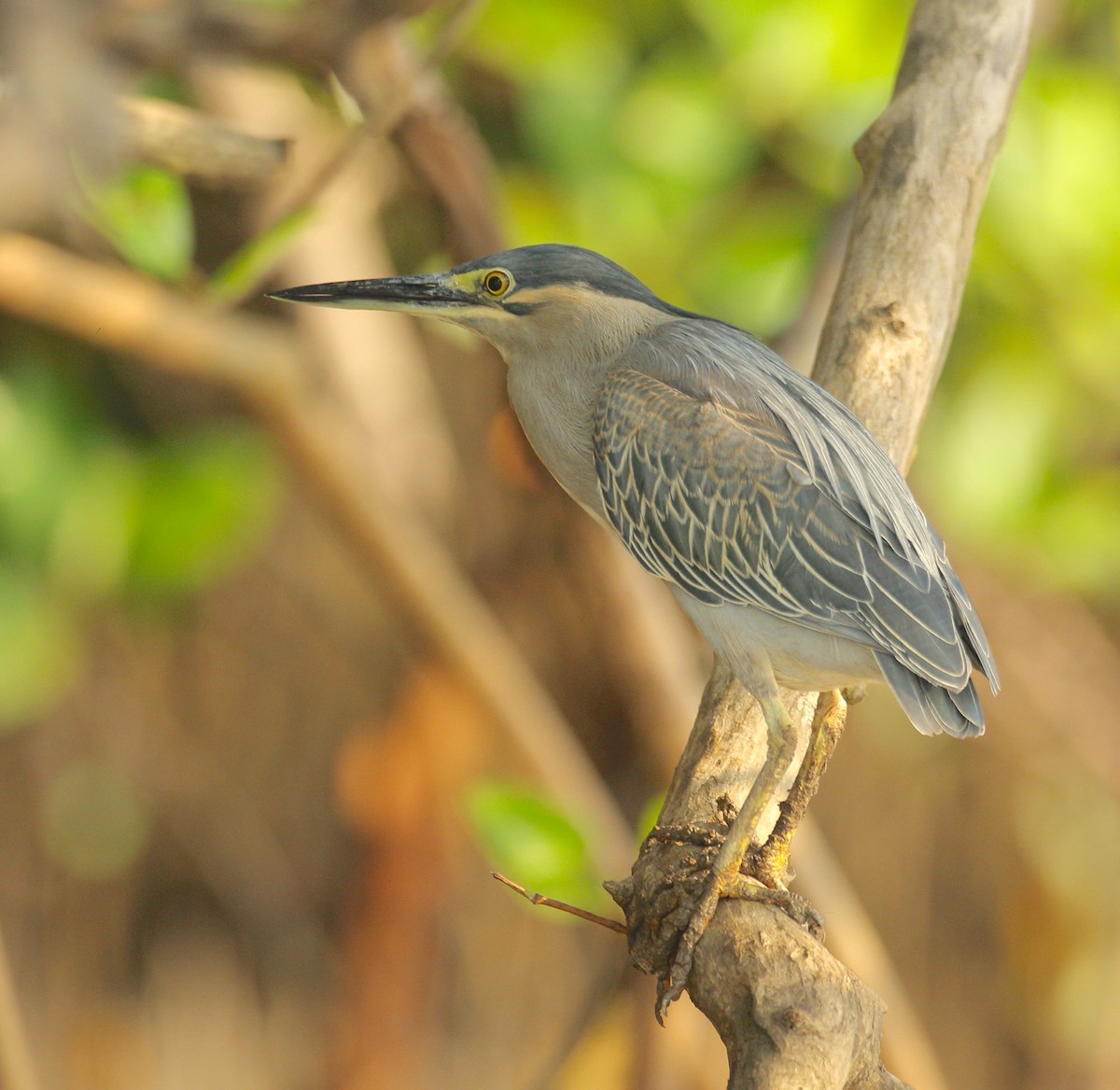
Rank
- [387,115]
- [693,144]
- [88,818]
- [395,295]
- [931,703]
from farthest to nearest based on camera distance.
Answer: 1. [88,818]
2. [693,144]
3. [387,115]
4. [395,295]
5. [931,703]

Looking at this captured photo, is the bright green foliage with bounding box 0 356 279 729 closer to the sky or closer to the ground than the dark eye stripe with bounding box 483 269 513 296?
closer to the ground

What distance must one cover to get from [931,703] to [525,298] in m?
0.92

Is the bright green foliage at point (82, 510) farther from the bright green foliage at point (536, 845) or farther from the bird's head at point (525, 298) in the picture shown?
the bright green foliage at point (536, 845)

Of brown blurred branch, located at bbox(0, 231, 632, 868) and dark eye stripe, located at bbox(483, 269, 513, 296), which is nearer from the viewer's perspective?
dark eye stripe, located at bbox(483, 269, 513, 296)

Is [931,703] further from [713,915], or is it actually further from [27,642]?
[27,642]

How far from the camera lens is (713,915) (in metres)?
1.58

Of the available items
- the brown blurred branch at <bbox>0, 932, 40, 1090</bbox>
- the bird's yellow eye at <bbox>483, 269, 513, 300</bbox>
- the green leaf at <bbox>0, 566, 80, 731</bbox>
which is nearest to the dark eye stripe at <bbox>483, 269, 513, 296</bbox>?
the bird's yellow eye at <bbox>483, 269, 513, 300</bbox>

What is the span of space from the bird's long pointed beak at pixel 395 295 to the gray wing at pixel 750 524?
0.31m

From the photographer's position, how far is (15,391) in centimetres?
339

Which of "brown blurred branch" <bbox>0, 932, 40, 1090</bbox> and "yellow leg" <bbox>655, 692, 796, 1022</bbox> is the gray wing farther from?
"brown blurred branch" <bbox>0, 932, 40, 1090</bbox>

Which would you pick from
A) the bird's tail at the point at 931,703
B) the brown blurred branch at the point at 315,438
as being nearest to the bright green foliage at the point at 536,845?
the bird's tail at the point at 931,703

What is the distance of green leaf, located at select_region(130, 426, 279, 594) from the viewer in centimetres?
344

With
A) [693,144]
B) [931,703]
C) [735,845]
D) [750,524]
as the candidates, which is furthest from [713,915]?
[693,144]

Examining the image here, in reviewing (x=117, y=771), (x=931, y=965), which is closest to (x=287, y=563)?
(x=117, y=771)
